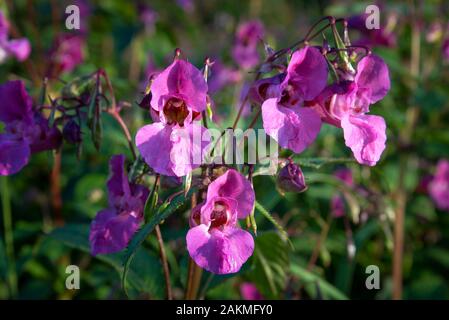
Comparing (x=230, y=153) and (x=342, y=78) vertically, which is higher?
(x=342, y=78)

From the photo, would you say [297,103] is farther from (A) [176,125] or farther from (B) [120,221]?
(B) [120,221]

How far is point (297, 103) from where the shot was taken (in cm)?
119

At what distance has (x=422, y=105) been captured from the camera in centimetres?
240

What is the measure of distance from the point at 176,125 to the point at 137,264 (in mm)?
531

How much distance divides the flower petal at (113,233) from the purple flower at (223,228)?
0.54 feet

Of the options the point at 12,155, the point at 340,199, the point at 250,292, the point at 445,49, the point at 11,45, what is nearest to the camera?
the point at 12,155

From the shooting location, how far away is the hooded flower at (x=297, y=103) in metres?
1.13

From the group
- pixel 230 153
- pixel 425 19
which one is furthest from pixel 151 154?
pixel 425 19

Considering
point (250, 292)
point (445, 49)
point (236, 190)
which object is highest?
point (445, 49)

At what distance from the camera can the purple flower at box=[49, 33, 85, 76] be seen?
265cm

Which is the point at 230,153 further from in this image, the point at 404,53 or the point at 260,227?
the point at 404,53

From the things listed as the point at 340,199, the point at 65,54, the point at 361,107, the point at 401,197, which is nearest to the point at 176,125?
the point at 361,107

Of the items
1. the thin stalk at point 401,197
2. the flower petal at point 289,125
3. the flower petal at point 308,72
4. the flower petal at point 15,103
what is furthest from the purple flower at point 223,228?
the thin stalk at point 401,197
